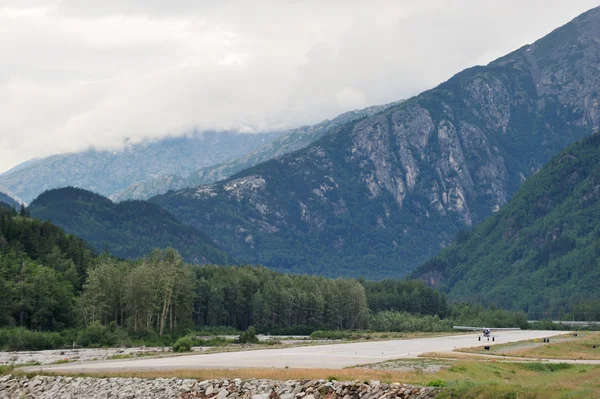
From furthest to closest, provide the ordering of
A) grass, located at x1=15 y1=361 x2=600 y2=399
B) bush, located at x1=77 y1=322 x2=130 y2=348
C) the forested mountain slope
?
the forested mountain slope
bush, located at x1=77 y1=322 x2=130 y2=348
grass, located at x1=15 y1=361 x2=600 y2=399

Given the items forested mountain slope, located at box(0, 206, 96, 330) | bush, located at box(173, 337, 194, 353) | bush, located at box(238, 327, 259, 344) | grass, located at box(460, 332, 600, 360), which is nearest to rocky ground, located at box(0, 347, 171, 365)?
bush, located at box(173, 337, 194, 353)

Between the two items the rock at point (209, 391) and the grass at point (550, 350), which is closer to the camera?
the rock at point (209, 391)

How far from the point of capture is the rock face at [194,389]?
4931 cm

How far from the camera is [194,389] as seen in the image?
192ft

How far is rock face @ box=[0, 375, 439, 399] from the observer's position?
1941 inches

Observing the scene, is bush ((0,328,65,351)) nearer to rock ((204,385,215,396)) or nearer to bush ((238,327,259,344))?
bush ((238,327,259,344))

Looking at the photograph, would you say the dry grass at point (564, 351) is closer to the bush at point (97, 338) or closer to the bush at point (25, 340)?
the bush at point (97, 338)

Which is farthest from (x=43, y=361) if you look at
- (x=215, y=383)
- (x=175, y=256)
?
(x=175, y=256)

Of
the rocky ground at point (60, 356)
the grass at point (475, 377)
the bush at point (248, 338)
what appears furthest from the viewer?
the bush at point (248, 338)

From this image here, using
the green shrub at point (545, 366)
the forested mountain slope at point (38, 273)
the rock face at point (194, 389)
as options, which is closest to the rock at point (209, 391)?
the rock face at point (194, 389)

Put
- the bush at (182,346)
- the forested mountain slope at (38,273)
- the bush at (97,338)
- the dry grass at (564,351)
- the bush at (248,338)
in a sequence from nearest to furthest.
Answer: the bush at (182,346) < the dry grass at (564,351) < the bush at (97,338) < the forested mountain slope at (38,273) < the bush at (248,338)

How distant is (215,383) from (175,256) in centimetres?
10865

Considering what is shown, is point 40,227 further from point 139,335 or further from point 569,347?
point 569,347

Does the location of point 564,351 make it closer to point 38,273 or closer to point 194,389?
point 194,389
